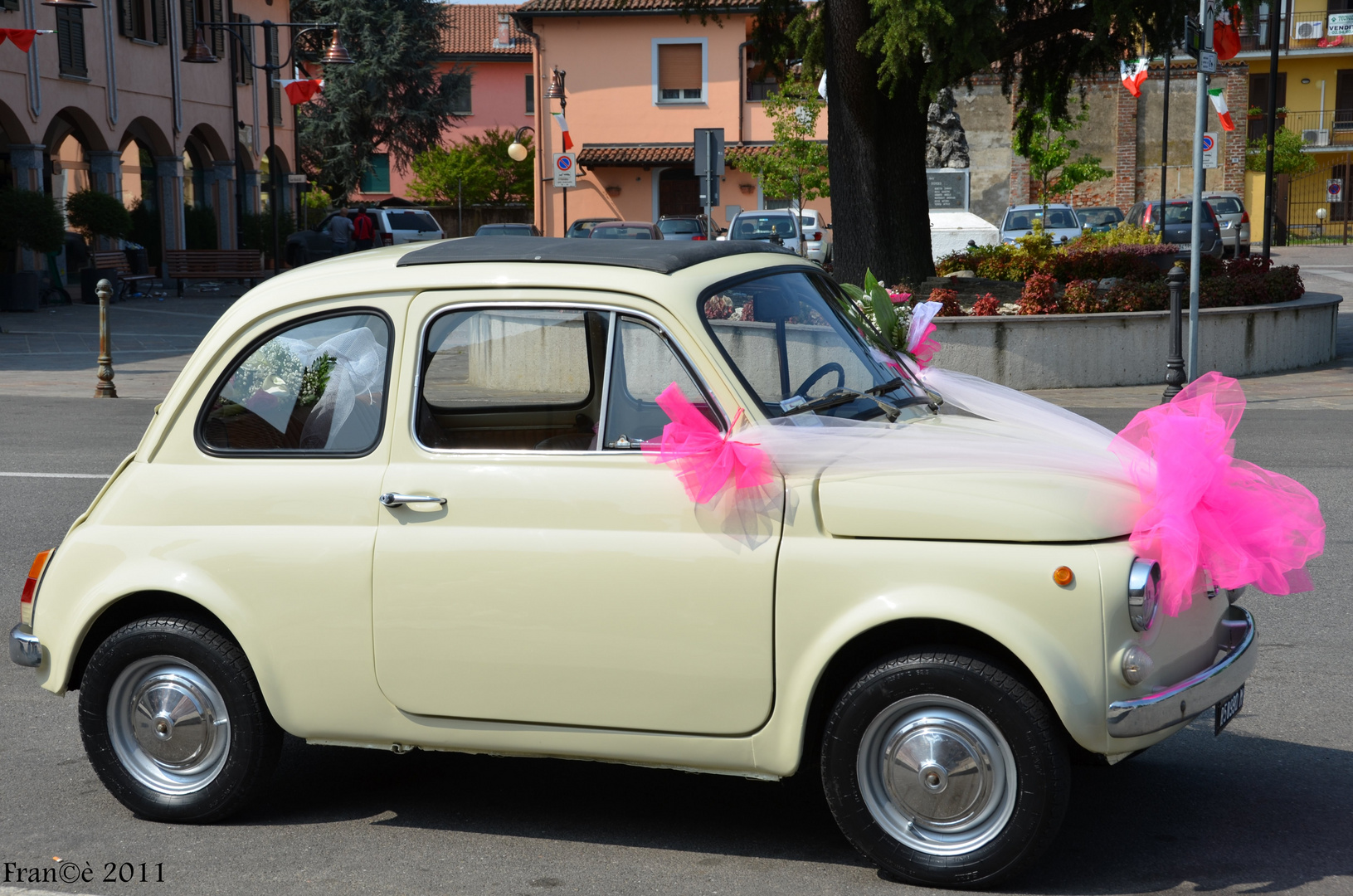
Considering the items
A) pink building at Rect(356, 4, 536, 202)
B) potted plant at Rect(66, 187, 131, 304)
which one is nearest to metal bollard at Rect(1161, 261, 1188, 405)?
potted plant at Rect(66, 187, 131, 304)

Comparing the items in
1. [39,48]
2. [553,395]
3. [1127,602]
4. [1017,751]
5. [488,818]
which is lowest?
[488,818]

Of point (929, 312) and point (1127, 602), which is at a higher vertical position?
point (929, 312)

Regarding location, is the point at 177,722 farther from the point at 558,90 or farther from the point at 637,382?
the point at 558,90

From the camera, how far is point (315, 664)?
4.27 m

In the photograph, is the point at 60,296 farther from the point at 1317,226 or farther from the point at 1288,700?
the point at 1317,226

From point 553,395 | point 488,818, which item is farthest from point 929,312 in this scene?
point 488,818

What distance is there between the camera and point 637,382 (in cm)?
419

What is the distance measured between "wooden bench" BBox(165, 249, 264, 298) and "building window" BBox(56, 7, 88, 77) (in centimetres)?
444

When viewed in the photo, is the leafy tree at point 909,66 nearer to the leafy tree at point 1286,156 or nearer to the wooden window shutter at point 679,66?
the wooden window shutter at point 679,66

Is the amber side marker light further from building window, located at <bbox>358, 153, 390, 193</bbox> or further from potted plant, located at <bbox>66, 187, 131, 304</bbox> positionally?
building window, located at <bbox>358, 153, 390, 193</bbox>

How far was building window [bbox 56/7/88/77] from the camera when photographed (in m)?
31.5

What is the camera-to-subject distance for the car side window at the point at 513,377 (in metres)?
4.25

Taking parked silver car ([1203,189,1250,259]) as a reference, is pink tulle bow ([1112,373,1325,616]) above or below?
below

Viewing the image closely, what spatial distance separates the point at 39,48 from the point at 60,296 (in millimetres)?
5659
